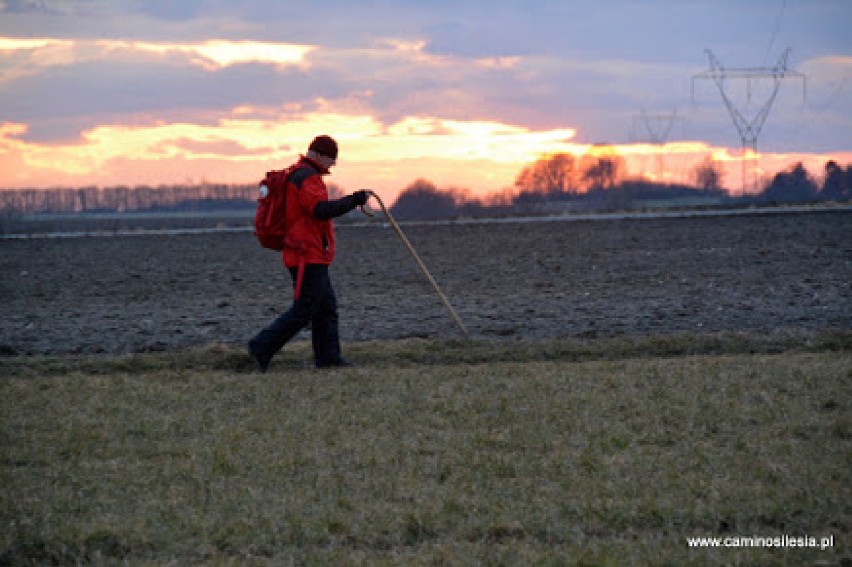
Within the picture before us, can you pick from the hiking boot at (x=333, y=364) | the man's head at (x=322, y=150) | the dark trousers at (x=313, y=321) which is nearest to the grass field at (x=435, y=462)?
the hiking boot at (x=333, y=364)

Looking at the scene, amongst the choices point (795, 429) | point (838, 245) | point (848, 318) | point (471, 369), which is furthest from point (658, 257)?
point (795, 429)

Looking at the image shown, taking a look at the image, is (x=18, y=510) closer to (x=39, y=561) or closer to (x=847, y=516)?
(x=39, y=561)

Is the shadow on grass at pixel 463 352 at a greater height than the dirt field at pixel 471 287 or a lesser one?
lesser

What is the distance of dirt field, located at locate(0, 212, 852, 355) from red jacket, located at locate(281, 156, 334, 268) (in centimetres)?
239

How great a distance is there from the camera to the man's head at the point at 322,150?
10.3 meters

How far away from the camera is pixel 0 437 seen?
764 centimetres

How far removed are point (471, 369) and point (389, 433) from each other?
2639 mm

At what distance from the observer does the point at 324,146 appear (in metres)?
10.3

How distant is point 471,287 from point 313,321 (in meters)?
7.17

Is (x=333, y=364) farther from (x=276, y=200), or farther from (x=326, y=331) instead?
(x=276, y=200)

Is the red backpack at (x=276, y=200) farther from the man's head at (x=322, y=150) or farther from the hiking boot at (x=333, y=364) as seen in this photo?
the hiking boot at (x=333, y=364)

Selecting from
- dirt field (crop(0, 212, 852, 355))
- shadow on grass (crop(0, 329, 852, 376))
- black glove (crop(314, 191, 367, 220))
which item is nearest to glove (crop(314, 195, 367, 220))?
black glove (crop(314, 191, 367, 220))

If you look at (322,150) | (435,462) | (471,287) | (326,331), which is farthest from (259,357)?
(471,287)

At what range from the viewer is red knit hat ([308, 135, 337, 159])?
10.3 meters
